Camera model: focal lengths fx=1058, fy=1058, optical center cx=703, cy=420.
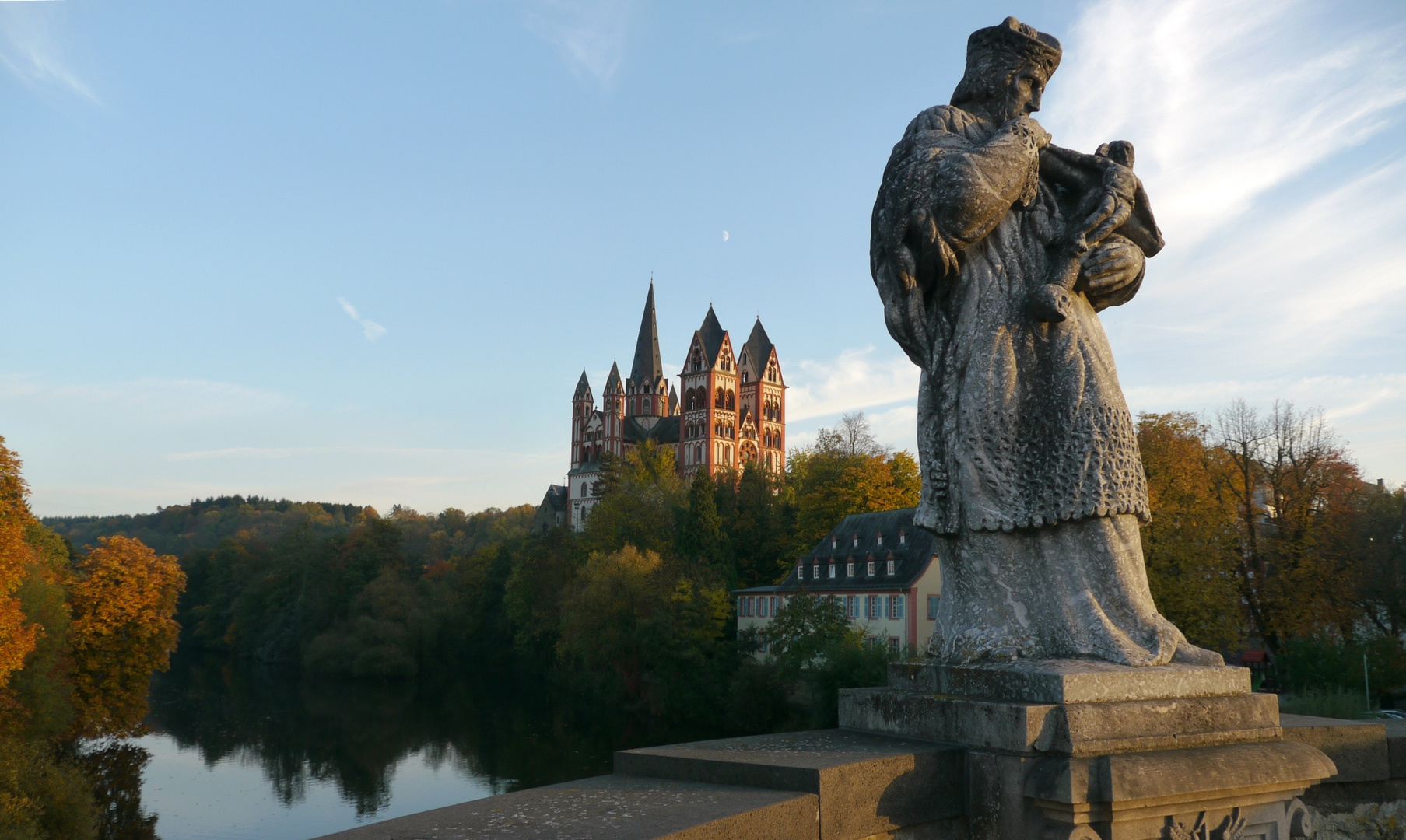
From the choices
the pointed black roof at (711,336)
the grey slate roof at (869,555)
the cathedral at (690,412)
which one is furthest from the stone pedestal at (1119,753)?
the pointed black roof at (711,336)

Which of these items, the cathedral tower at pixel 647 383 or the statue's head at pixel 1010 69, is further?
the cathedral tower at pixel 647 383

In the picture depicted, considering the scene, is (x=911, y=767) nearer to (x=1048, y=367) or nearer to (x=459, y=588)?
(x=1048, y=367)

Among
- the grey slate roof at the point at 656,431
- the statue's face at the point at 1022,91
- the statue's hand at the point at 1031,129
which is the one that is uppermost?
the grey slate roof at the point at 656,431

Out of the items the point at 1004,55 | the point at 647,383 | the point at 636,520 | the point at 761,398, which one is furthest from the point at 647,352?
the point at 1004,55

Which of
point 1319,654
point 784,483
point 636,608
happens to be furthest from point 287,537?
point 1319,654

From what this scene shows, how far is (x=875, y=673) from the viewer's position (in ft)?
109

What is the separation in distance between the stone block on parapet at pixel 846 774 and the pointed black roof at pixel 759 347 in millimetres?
125791

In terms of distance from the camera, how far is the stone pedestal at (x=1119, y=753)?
352cm

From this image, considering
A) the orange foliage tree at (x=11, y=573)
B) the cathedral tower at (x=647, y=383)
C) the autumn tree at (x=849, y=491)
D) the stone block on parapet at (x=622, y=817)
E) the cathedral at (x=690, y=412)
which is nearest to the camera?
the stone block on parapet at (x=622, y=817)

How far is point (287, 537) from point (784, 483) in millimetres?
41852

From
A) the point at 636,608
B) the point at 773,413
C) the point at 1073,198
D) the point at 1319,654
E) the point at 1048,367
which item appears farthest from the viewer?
the point at 773,413

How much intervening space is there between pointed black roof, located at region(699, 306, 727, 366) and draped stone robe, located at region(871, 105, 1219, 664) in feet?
393

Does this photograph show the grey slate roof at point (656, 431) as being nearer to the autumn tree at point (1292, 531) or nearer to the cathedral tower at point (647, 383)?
the cathedral tower at point (647, 383)

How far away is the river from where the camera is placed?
99.8 feet
